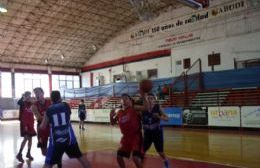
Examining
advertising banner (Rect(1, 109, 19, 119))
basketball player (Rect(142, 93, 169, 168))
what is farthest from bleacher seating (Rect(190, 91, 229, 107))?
advertising banner (Rect(1, 109, 19, 119))

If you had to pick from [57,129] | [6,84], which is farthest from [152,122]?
[6,84]

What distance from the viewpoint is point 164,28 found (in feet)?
95.7

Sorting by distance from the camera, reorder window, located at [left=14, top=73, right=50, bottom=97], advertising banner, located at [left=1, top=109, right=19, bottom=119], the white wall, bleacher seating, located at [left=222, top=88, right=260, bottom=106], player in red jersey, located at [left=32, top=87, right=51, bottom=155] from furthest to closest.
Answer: window, located at [left=14, top=73, right=50, bottom=97] → advertising banner, located at [left=1, top=109, right=19, bottom=119] → the white wall → bleacher seating, located at [left=222, top=88, right=260, bottom=106] → player in red jersey, located at [left=32, top=87, right=51, bottom=155]

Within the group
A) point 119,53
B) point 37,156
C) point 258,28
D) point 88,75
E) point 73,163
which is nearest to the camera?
point 73,163

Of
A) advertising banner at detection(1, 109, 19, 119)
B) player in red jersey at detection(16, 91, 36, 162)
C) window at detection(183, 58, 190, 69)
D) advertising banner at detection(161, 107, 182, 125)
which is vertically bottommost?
advertising banner at detection(1, 109, 19, 119)

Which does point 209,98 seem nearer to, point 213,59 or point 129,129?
point 213,59

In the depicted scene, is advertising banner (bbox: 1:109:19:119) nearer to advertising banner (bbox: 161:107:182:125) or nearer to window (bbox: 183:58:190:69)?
window (bbox: 183:58:190:69)

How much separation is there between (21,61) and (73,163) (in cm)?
2915

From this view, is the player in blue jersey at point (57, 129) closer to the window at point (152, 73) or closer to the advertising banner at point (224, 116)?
the advertising banner at point (224, 116)

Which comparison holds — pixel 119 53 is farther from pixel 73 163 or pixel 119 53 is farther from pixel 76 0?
pixel 73 163

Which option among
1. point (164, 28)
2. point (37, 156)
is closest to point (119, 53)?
point (164, 28)

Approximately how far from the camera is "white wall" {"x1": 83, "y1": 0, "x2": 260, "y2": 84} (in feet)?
76.6

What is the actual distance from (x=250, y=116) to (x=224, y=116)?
143 cm

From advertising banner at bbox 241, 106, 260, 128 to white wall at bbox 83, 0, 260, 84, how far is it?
7.79 meters
